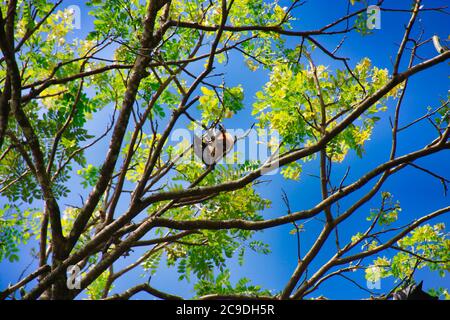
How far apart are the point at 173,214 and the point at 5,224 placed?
2148mm

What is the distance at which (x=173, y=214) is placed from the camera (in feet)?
22.6

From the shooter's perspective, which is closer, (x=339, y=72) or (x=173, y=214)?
(x=339, y=72)

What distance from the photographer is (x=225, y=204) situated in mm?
6086

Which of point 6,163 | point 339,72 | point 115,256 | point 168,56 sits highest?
point 168,56
